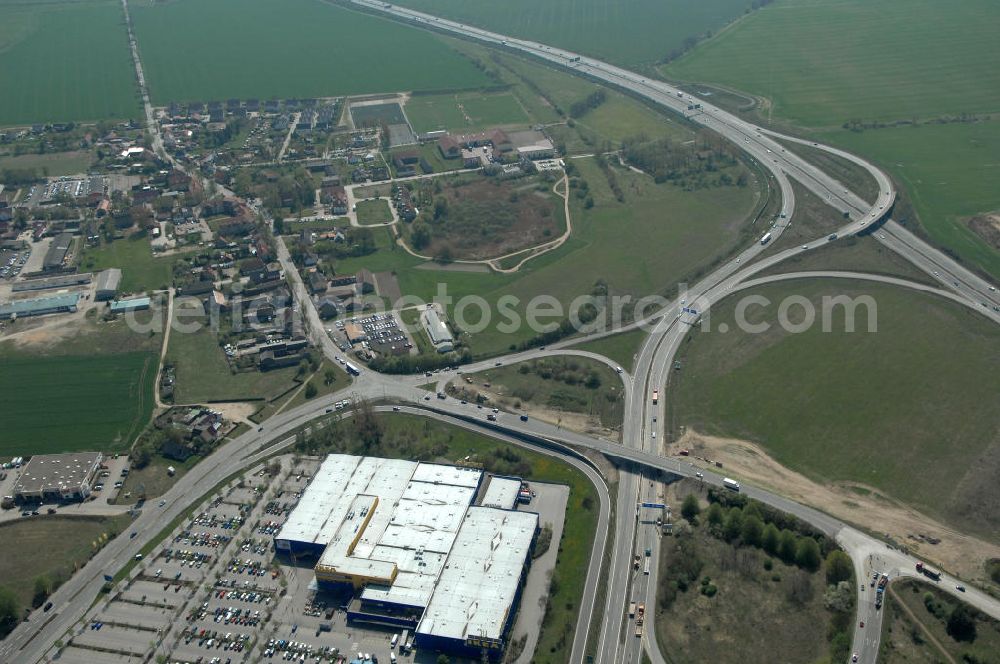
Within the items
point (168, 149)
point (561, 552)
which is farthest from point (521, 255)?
point (168, 149)

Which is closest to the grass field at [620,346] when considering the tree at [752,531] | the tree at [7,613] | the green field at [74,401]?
the tree at [752,531]

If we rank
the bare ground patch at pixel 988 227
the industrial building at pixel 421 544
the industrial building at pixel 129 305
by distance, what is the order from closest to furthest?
1. the industrial building at pixel 421 544
2. the industrial building at pixel 129 305
3. the bare ground patch at pixel 988 227

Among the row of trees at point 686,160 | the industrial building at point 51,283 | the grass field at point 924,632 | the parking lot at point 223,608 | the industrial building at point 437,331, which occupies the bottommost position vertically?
the parking lot at point 223,608

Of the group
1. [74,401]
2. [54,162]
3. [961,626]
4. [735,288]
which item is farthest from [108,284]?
[961,626]

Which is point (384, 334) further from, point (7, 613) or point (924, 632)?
point (924, 632)

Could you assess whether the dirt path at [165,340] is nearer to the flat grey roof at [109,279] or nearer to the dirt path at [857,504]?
the flat grey roof at [109,279]

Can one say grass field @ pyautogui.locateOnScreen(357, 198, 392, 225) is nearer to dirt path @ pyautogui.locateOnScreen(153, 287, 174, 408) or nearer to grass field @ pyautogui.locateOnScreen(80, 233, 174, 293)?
grass field @ pyautogui.locateOnScreen(80, 233, 174, 293)
